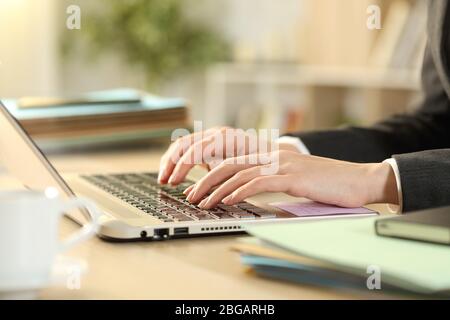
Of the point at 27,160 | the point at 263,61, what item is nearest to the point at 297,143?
the point at 27,160

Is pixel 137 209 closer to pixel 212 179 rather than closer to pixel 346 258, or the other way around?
pixel 212 179

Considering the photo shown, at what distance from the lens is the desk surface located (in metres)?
0.70

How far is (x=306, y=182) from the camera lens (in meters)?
0.99

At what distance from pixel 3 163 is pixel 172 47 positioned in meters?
3.32

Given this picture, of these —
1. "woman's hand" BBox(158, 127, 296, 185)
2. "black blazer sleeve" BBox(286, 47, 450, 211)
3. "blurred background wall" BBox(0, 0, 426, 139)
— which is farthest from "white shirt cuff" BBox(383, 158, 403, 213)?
"blurred background wall" BBox(0, 0, 426, 139)

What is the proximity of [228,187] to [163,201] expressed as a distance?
0.10 meters

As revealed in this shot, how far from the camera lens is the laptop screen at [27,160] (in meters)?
0.92

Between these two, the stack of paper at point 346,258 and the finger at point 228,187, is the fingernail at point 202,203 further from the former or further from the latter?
the stack of paper at point 346,258

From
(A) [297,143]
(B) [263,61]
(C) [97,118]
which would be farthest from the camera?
(B) [263,61]

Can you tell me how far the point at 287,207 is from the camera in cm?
100

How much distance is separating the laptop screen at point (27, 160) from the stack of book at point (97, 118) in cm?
56

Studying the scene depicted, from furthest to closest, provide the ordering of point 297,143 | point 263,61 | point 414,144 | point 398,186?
point 263,61
point 414,144
point 297,143
point 398,186

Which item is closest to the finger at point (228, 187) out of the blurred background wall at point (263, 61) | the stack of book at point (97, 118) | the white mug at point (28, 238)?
the white mug at point (28, 238)
